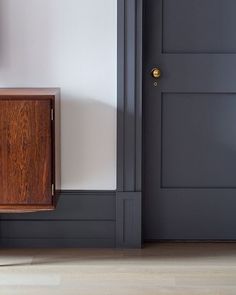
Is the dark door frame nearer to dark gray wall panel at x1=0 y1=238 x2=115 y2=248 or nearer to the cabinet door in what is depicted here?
dark gray wall panel at x1=0 y1=238 x2=115 y2=248

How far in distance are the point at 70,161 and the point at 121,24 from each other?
2.56 feet

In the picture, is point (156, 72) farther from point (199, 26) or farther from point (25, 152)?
point (25, 152)

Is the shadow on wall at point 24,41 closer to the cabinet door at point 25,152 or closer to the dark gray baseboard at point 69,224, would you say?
the cabinet door at point 25,152

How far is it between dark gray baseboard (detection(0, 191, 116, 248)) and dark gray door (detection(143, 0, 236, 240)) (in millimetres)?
252

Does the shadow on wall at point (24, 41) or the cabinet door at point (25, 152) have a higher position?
the shadow on wall at point (24, 41)

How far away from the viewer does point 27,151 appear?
320 centimetres

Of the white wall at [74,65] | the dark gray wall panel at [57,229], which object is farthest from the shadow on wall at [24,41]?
the dark gray wall panel at [57,229]

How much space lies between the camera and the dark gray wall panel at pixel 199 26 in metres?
3.62

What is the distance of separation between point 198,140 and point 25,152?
1039 millimetres

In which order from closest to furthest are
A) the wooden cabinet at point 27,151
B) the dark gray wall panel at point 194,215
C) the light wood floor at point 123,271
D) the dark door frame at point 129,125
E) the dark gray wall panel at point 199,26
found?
A: the light wood floor at point 123,271 < the wooden cabinet at point 27,151 < the dark door frame at point 129,125 < the dark gray wall panel at point 199,26 < the dark gray wall panel at point 194,215

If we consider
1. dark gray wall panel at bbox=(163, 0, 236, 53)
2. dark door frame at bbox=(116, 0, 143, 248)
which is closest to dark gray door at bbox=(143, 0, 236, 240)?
dark gray wall panel at bbox=(163, 0, 236, 53)

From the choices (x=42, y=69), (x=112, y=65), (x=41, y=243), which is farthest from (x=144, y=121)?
(x=41, y=243)

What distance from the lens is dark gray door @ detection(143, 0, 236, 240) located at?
11.9 ft

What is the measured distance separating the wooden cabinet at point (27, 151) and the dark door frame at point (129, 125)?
18.7 inches
